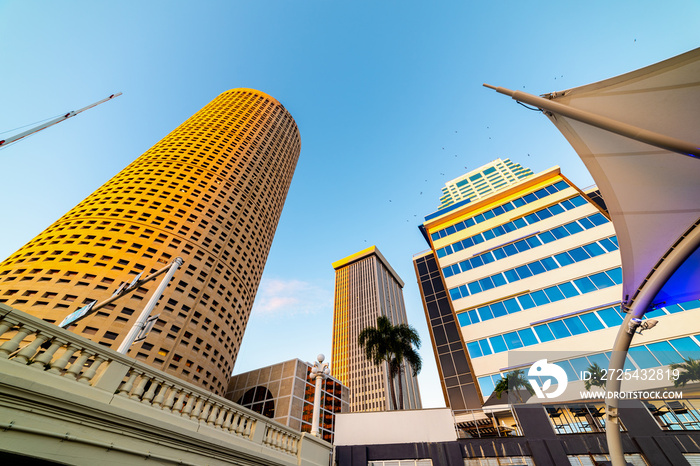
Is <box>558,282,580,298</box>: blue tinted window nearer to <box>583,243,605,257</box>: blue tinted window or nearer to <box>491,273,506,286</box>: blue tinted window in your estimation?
<box>583,243,605,257</box>: blue tinted window

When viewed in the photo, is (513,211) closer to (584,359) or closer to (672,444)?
(584,359)

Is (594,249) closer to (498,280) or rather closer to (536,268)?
(536,268)

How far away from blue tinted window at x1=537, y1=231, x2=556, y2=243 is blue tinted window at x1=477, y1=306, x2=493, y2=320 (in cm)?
Answer: 911

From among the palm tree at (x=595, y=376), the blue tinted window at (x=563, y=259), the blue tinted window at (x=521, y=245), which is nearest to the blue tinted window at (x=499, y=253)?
the blue tinted window at (x=521, y=245)

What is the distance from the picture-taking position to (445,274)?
31438 millimetres

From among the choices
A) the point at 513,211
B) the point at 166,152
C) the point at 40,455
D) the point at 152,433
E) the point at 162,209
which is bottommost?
the point at 40,455

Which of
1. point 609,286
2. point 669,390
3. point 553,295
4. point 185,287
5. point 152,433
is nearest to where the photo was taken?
point 152,433

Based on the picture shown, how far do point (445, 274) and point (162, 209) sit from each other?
5031cm

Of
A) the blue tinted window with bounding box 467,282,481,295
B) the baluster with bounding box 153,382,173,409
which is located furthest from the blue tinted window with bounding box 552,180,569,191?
the baluster with bounding box 153,382,173,409

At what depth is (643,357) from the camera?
18562mm

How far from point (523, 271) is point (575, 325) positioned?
6.18m

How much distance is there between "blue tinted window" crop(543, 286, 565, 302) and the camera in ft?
77.3

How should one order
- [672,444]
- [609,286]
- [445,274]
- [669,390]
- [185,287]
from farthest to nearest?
[185,287] → [445,274] → [609,286] → [669,390] → [672,444]

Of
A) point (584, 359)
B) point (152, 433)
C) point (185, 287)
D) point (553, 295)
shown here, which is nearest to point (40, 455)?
point (152, 433)
